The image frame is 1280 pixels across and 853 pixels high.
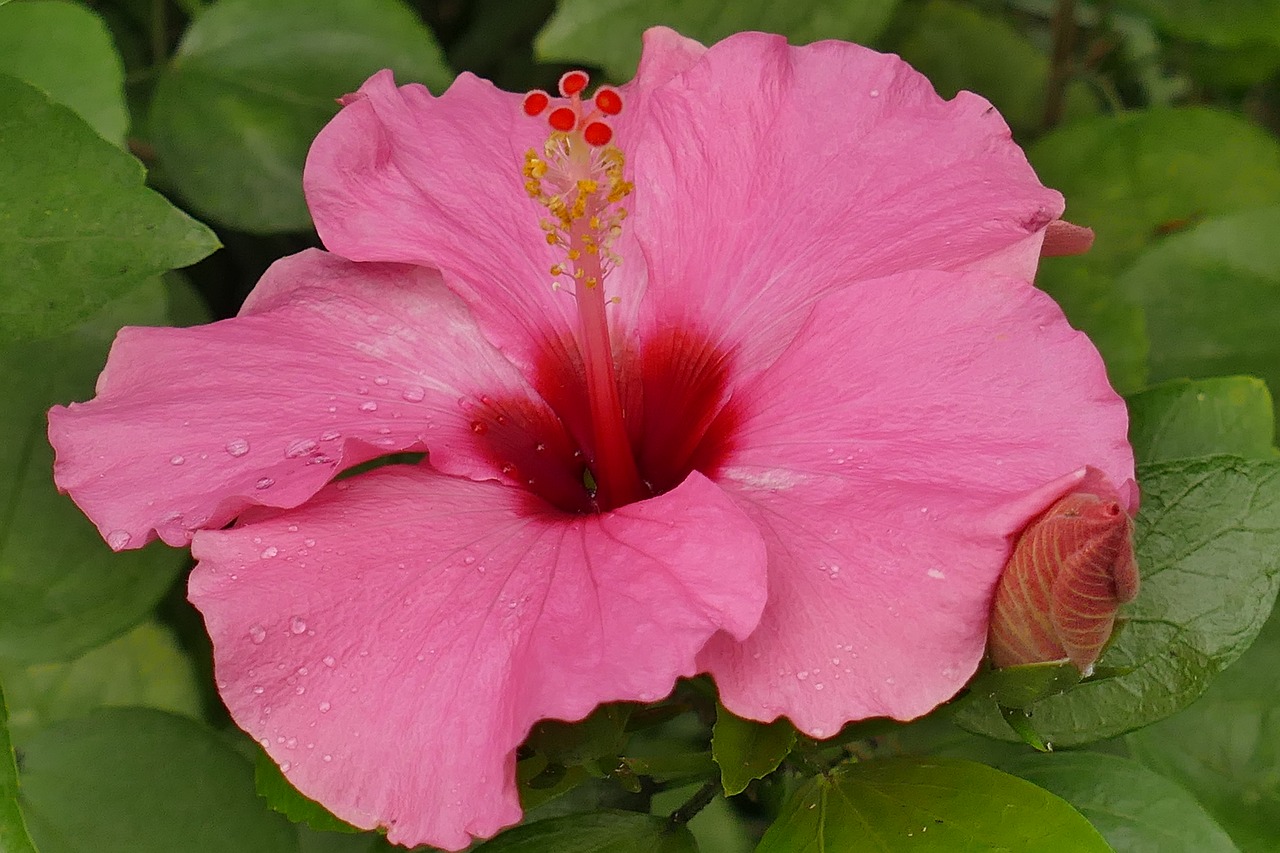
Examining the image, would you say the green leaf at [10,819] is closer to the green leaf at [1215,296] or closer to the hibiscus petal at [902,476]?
the hibiscus petal at [902,476]

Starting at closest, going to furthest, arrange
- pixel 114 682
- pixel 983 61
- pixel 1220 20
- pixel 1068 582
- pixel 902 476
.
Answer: pixel 1068 582
pixel 902 476
pixel 114 682
pixel 1220 20
pixel 983 61

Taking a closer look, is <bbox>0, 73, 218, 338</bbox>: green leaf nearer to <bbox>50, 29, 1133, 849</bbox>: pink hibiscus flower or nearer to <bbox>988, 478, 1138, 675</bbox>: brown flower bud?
<bbox>50, 29, 1133, 849</bbox>: pink hibiscus flower

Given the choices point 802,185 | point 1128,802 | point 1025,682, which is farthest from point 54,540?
point 1128,802

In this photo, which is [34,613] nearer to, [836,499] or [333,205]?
[333,205]

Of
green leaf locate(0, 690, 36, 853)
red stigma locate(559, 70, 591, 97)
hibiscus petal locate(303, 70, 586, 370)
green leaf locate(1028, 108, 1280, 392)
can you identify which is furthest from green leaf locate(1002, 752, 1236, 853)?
green leaf locate(1028, 108, 1280, 392)

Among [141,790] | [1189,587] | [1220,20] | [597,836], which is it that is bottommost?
[141,790]

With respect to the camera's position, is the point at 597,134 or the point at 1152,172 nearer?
the point at 597,134

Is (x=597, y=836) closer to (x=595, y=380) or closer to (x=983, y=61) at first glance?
(x=595, y=380)
